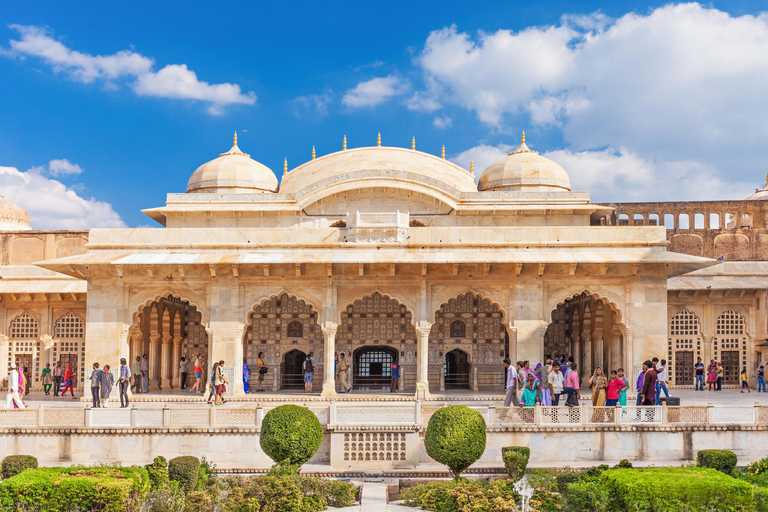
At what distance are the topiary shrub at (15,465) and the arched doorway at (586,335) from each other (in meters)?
12.9

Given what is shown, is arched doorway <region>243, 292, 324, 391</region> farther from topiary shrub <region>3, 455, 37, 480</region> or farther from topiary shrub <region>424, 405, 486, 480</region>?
topiary shrub <region>3, 455, 37, 480</region>

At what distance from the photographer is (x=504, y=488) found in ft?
33.9

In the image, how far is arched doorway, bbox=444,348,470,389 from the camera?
69.4 ft

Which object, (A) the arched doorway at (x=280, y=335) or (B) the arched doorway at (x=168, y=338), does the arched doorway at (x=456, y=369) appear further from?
(B) the arched doorway at (x=168, y=338)

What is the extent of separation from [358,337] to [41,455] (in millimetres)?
9563

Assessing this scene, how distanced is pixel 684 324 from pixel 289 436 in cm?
1553

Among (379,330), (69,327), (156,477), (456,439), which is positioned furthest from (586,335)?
(69,327)

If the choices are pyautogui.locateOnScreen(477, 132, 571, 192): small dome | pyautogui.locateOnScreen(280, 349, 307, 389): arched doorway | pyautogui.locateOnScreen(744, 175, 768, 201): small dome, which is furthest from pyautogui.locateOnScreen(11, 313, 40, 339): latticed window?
pyautogui.locateOnScreen(744, 175, 768, 201): small dome

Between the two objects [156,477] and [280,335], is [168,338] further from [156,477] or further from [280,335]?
[156,477]

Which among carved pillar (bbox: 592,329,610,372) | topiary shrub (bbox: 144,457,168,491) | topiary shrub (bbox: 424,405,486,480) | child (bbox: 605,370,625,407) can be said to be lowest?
topiary shrub (bbox: 144,457,168,491)

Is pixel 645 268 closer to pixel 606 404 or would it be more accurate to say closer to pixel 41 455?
pixel 606 404

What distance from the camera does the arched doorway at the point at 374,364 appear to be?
A: 21078 mm

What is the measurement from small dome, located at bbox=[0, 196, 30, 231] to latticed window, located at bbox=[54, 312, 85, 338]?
31.3 ft

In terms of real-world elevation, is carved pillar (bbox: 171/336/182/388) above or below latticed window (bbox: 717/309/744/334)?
below
